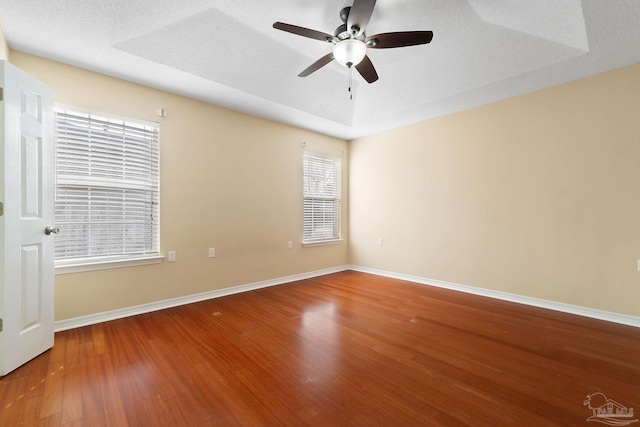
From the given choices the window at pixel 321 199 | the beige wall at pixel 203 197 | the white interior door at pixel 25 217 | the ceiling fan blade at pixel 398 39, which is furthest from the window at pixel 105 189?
the ceiling fan blade at pixel 398 39

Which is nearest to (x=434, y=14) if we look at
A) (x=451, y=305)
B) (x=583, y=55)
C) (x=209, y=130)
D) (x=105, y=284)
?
(x=583, y=55)

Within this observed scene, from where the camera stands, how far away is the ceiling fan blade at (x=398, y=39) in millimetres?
1891

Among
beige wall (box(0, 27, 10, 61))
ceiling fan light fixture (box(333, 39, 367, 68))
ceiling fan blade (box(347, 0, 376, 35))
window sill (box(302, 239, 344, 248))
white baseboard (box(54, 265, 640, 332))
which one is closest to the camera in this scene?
ceiling fan blade (box(347, 0, 376, 35))

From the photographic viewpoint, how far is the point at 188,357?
2.06 metres

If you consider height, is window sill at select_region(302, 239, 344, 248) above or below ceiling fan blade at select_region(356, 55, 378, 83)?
below

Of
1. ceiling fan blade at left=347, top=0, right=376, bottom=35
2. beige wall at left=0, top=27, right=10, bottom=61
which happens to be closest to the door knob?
beige wall at left=0, top=27, right=10, bottom=61

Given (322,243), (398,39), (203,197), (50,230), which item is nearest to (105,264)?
(50,230)

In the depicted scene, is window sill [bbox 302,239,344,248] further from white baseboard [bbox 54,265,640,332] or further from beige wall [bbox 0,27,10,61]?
beige wall [bbox 0,27,10,61]

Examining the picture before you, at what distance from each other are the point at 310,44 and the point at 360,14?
1047 mm

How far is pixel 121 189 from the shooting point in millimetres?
2875

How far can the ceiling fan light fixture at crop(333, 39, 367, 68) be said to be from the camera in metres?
1.96

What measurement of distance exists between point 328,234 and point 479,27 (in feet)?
11.9

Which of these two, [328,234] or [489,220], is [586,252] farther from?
[328,234]

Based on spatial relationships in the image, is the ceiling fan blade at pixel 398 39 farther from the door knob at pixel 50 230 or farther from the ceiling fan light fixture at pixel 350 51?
the door knob at pixel 50 230
